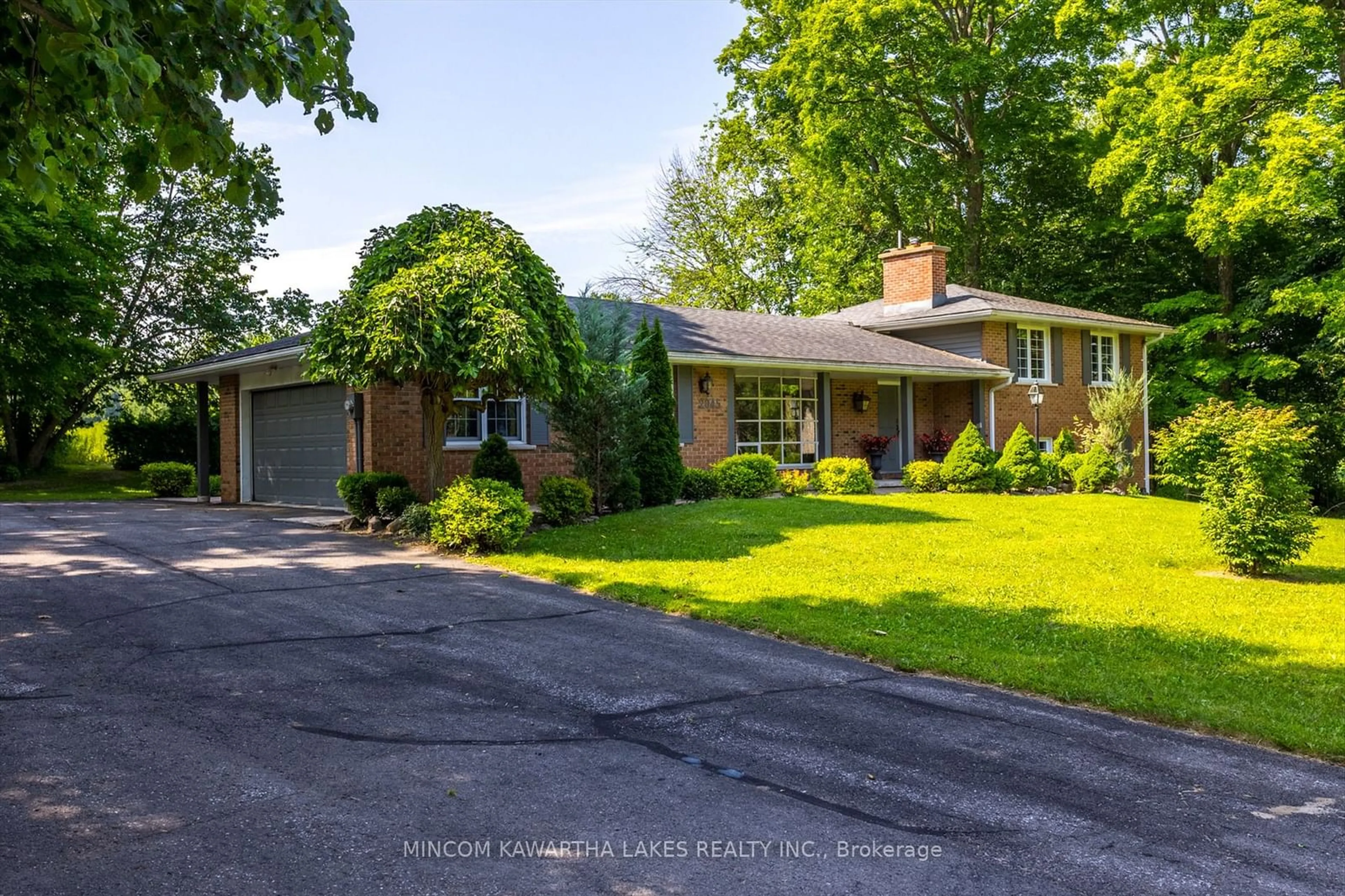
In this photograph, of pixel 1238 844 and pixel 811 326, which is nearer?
pixel 1238 844

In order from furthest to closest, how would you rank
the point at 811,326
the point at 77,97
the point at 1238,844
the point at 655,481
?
the point at 811,326 < the point at 655,481 < the point at 77,97 < the point at 1238,844

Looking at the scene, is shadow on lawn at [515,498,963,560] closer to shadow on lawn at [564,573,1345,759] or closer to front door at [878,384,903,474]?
shadow on lawn at [564,573,1345,759]

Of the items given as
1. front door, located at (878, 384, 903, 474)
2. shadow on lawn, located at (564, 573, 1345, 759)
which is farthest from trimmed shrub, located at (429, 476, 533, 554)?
front door, located at (878, 384, 903, 474)

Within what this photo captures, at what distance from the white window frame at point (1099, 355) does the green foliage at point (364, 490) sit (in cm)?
1898

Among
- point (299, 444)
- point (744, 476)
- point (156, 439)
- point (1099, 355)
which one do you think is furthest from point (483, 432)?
point (1099, 355)

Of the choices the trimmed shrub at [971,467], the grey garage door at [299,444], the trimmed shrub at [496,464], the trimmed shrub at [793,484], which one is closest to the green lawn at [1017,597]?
the trimmed shrub at [496,464]

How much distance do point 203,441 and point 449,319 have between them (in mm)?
11371

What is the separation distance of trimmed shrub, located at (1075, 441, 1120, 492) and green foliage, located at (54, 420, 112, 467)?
27624 millimetres

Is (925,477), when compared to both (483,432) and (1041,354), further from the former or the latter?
(483,432)

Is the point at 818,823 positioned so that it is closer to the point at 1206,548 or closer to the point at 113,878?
the point at 113,878

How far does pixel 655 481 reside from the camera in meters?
15.8

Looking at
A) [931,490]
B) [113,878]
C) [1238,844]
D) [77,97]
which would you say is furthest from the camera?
[931,490]

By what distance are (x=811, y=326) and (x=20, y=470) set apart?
863 inches

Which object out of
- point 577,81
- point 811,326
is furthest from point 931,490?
point 577,81
